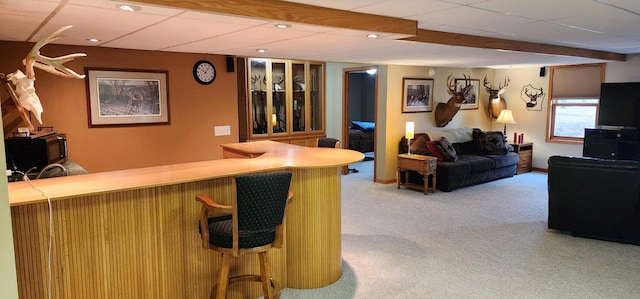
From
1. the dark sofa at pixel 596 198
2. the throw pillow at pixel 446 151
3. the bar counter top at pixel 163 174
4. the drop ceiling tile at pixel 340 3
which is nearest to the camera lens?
the bar counter top at pixel 163 174

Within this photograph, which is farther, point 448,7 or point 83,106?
point 83,106

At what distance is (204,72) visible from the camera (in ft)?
17.5

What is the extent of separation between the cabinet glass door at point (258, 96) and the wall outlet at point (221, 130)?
0.82 meters

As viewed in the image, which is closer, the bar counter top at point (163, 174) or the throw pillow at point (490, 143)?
the bar counter top at point (163, 174)

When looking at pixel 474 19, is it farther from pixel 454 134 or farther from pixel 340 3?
pixel 454 134

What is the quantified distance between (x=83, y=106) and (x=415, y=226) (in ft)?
13.0

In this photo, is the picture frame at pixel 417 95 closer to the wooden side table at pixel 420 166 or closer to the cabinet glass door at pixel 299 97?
the wooden side table at pixel 420 166

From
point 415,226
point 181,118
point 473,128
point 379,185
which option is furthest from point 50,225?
point 473,128

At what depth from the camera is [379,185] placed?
7223mm

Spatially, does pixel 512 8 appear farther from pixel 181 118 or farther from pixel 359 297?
pixel 181 118

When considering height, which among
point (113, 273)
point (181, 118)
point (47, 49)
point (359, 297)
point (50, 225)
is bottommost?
point (359, 297)

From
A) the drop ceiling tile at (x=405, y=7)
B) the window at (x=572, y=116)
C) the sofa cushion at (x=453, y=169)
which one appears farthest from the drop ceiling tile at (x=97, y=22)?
the window at (x=572, y=116)

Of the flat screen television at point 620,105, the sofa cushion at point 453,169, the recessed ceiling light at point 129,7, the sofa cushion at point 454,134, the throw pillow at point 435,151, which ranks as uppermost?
the recessed ceiling light at point 129,7

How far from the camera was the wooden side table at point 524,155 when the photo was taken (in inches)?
326
